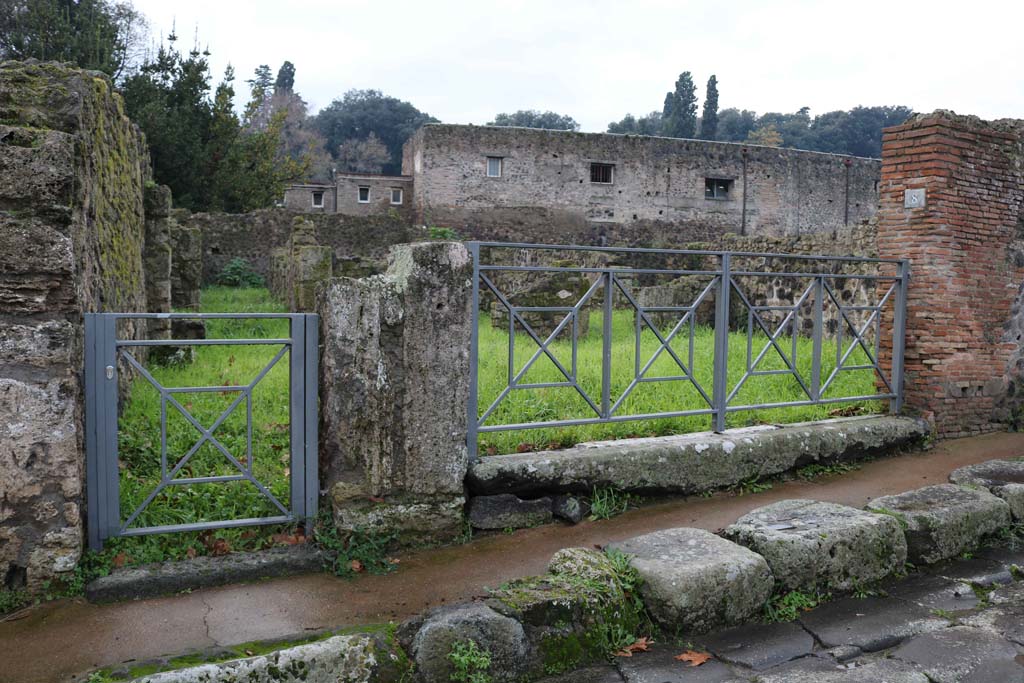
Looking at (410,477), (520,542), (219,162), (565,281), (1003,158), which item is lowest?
(520,542)

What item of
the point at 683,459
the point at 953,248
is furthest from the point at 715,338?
the point at 953,248

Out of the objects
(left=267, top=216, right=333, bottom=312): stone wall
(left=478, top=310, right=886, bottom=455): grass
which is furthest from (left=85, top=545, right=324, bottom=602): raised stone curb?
(left=267, top=216, right=333, bottom=312): stone wall

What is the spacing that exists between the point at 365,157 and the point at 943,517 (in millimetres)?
50281

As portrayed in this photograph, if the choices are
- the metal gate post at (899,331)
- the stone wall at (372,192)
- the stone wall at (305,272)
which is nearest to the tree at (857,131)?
the stone wall at (372,192)

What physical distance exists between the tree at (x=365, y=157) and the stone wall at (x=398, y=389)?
48.9 metres

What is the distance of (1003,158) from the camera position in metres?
6.72

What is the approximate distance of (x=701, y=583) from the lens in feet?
11.6

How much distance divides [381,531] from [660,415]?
77.9 inches

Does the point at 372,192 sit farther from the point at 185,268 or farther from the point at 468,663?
the point at 468,663

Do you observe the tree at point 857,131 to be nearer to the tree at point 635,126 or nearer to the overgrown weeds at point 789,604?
the tree at point 635,126

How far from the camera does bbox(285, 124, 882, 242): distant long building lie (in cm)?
2955

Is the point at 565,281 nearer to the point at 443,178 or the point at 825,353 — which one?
the point at 825,353

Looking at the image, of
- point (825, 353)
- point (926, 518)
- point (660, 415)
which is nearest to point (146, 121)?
point (825, 353)

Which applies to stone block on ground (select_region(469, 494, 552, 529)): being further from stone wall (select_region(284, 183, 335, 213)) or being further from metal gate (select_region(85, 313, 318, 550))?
stone wall (select_region(284, 183, 335, 213))
